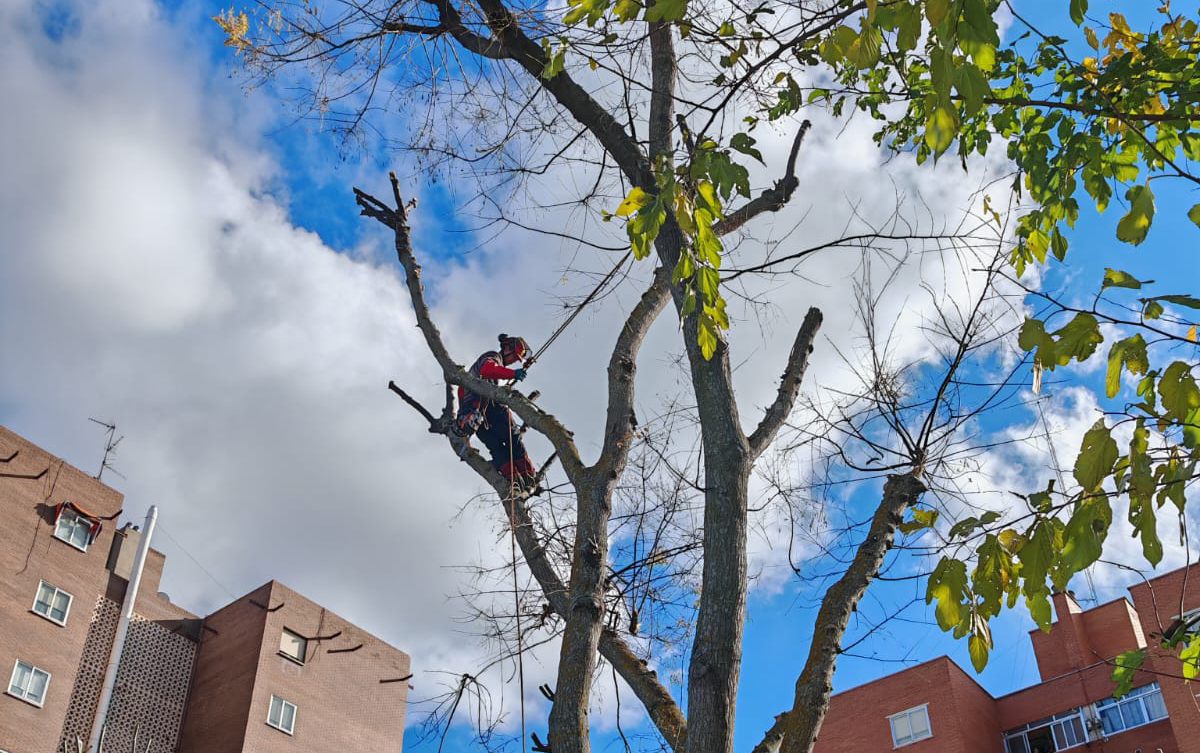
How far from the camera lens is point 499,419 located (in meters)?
10.2

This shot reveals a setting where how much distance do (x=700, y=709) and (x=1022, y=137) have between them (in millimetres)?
3482

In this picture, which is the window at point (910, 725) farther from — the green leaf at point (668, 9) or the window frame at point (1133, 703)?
the green leaf at point (668, 9)

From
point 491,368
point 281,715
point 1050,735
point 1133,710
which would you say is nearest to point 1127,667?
point 491,368

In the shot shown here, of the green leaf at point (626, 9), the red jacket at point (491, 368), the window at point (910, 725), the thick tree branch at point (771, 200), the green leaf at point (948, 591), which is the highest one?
the window at point (910, 725)

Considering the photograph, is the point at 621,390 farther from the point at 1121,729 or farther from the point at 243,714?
the point at 1121,729

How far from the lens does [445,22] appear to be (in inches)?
250

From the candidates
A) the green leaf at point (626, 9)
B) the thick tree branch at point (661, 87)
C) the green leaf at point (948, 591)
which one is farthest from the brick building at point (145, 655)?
the green leaf at point (948, 591)

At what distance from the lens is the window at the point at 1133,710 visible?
32.1 m

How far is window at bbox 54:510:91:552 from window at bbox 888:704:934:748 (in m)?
23.6

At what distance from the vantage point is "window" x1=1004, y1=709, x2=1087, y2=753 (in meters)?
33.8

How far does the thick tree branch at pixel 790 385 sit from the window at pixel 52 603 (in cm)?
2710

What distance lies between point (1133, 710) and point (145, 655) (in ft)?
88.6

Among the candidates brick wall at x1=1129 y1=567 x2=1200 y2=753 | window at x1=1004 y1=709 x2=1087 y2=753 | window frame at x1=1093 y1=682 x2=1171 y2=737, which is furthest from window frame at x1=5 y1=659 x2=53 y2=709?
window frame at x1=1093 y1=682 x2=1171 y2=737

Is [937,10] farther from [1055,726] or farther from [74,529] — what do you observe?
[1055,726]
